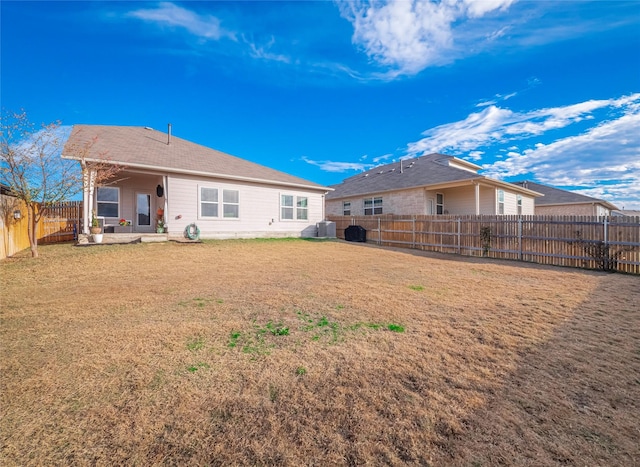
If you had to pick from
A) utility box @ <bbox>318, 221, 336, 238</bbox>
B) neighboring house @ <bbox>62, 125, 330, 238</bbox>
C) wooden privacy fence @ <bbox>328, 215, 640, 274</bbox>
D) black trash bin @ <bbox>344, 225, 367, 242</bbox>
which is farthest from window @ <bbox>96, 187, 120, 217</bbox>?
wooden privacy fence @ <bbox>328, 215, 640, 274</bbox>

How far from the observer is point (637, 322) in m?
4.12

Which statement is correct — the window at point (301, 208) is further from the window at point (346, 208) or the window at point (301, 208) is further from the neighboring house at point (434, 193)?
the window at point (346, 208)

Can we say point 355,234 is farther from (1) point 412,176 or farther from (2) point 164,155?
(2) point 164,155

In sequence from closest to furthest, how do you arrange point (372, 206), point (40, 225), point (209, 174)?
1. point (40, 225)
2. point (209, 174)
3. point (372, 206)

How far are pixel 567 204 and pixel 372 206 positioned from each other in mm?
19549

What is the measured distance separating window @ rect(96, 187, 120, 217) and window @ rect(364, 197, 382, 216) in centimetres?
1573

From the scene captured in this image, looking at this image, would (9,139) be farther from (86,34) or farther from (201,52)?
(201,52)

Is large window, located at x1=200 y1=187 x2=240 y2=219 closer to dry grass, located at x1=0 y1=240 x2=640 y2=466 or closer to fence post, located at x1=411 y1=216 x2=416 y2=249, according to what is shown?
dry grass, located at x1=0 y1=240 x2=640 y2=466

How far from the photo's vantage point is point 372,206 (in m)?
21.0

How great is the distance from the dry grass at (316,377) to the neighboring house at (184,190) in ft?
26.2

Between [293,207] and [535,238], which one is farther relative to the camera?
[293,207]

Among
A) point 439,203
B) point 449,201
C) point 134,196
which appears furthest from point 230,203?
point 449,201

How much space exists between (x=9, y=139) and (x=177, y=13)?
694 centimetres

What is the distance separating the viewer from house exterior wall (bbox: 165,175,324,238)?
42.7 feet
